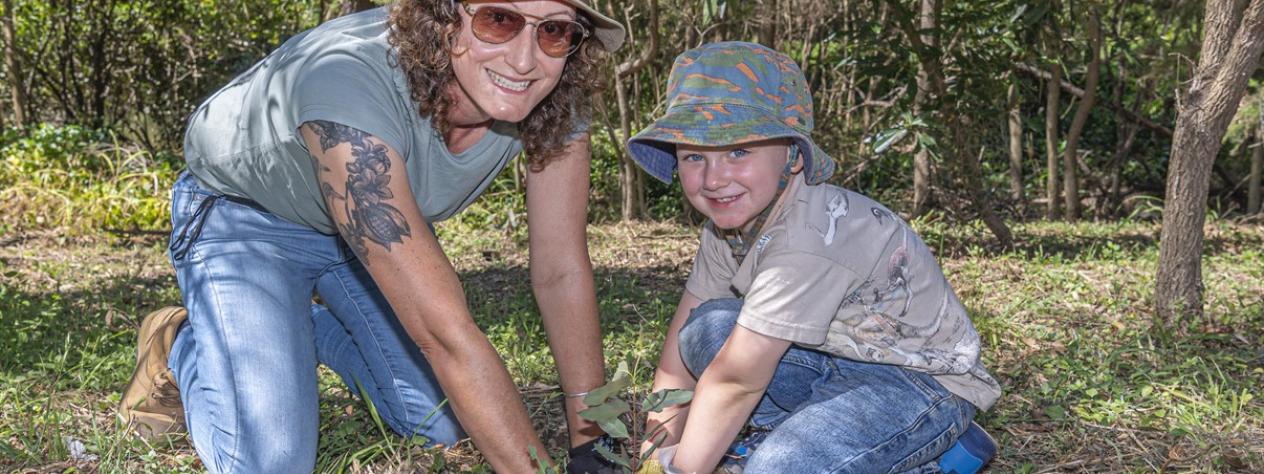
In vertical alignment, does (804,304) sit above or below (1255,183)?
above

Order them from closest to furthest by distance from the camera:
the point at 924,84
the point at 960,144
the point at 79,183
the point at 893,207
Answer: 1. the point at 960,144
2. the point at 924,84
3. the point at 79,183
4. the point at 893,207

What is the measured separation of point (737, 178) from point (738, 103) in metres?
0.17

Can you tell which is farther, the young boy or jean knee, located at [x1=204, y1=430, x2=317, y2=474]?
jean knee, located at [x1=204, y1=430, x2=317, y2=474]

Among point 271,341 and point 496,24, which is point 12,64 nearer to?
point 271,341

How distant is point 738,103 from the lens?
218 centimetres

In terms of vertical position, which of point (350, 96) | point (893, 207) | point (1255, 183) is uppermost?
point (350, 96)

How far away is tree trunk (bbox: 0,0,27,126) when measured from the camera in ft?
27.0

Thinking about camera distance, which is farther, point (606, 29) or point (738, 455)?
point (738, 455)

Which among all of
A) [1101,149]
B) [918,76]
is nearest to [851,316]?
[918,76]

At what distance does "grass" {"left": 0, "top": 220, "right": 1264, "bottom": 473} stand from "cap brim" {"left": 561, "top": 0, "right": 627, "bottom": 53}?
1.05 metres

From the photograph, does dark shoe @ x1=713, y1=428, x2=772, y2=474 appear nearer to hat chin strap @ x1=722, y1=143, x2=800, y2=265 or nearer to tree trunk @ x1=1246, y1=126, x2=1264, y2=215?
hat chin strap @ x1=722, y1=143, x2=800, y2=265

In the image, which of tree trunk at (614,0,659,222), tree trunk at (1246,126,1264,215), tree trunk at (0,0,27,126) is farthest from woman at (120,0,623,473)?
tree trunk at (0,0,27,126)

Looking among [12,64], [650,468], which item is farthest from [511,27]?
[12,64]

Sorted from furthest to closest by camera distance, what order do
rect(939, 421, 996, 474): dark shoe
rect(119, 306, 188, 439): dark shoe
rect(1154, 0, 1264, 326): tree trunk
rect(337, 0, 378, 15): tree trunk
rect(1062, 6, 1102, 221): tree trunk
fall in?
rect(1062, 6, 1102, 221): tree trunk → rect(337, 0, 378, 15): tree trunk → rect(1154, 0, 1264, 326): tree trunk → rect(119, 306, 188, 439): dark shoe → rect(939, 421, 996, 474): dark shoe
